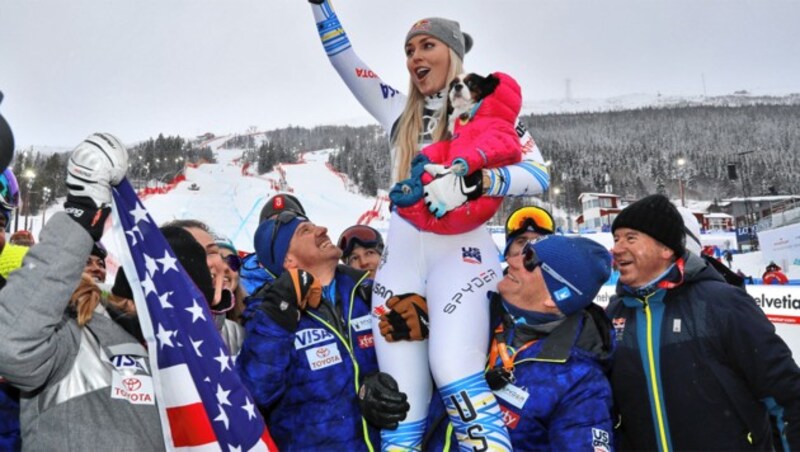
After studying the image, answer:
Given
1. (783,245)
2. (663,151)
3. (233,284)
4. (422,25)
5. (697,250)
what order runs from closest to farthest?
(422,25)
(233,284)
(697,250)
(783,245)
(663,151)

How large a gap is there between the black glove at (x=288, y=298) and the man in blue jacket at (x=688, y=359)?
1717 mm

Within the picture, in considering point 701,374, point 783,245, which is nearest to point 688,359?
point 701,374

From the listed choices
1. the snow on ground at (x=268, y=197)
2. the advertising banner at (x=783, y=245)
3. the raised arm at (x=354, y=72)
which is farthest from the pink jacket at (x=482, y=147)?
the advertising banner at (x=783, y=245)

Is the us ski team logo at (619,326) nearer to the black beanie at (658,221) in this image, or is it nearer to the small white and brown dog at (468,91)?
the black beanie at (658,221)

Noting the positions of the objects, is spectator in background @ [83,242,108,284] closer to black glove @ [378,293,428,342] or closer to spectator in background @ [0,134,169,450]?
spectator in background @ [0,134,169,450]

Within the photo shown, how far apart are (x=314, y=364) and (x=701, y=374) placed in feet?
6.34

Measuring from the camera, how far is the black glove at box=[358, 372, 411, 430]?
232 cm

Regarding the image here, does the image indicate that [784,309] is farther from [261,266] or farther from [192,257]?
[192,257]

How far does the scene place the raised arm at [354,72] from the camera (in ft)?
10.8

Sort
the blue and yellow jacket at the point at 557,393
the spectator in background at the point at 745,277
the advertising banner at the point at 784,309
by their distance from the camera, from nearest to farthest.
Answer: the blue and yellow jacket at the point at 557,393 → the spectator in background at the point at 745,277 → the advertising banner at the point at 784,309

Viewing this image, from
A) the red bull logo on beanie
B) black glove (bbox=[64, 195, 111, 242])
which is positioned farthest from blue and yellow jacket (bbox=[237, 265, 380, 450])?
the red bull logo on beanie

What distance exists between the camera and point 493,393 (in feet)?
7.86

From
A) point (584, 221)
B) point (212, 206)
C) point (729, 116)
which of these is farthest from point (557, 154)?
point (212, 206)

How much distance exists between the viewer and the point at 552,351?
2348 mm
